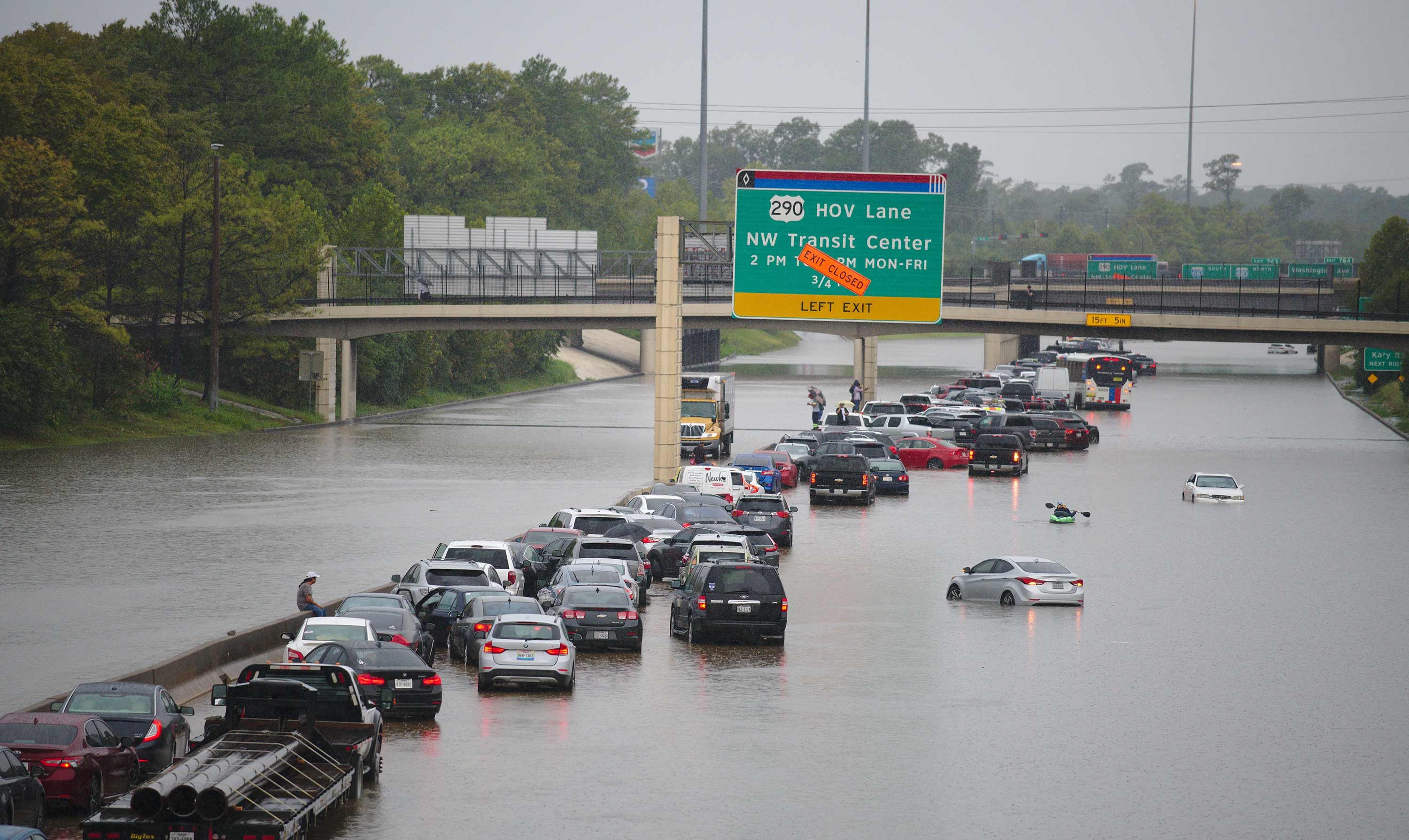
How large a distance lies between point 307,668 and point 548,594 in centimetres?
1241

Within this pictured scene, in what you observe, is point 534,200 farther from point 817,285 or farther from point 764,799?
point 764,799

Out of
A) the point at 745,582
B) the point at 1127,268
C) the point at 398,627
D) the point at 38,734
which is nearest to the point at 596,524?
the point at 745,582

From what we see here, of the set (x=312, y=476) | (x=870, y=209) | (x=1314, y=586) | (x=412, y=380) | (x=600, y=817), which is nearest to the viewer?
(x=600, y=817)

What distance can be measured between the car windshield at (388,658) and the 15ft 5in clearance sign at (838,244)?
92.9ft

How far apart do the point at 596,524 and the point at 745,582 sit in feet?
32.8

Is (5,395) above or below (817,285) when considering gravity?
below

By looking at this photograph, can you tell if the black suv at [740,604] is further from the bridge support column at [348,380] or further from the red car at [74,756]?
the bridge support column at [348,380]

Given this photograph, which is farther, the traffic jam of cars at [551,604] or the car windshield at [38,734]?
the traffic jam of cars at [551,604]

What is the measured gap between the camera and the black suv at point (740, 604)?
27172 millimetres

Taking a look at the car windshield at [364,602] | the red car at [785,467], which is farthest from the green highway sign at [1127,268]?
the car windshield at [364,602]

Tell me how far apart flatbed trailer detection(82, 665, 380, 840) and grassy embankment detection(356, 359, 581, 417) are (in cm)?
7136

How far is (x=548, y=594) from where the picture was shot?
28.6 meters

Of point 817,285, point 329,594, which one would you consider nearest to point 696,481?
point 817,285

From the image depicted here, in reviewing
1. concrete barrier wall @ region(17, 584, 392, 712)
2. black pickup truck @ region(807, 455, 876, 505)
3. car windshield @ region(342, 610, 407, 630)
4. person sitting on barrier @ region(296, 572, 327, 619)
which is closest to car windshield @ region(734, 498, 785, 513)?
black pickup truck @ region(807, 455, 876, 505)
